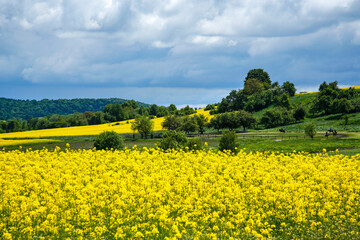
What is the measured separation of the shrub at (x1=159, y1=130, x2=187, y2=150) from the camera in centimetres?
3431

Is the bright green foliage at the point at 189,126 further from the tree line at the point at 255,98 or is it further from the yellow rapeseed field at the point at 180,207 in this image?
the yellow rapeseed field at the point at 180,207

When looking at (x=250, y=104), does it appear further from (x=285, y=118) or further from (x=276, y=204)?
(x=276, y=204)

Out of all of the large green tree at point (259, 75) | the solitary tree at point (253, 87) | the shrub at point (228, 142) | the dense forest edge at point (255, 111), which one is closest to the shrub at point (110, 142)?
the shrub at point (228, 142)

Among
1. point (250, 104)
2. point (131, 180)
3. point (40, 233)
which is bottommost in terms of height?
point (40, 233)

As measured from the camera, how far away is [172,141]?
113 ft

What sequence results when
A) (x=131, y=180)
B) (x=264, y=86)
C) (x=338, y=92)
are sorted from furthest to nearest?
(x=264, y=86), (x=338, y=92), (x=131, y=180)

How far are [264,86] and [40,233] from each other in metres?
164

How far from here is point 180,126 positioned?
87500 mm

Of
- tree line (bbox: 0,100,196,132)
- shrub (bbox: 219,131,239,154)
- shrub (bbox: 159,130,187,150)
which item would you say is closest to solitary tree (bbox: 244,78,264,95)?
tree line (bbox: 0,100,196,132)

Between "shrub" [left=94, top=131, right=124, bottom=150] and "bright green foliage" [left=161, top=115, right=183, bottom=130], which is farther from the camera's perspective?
"bright green foliage" [left=161, top=115, right=183, bottom=130]

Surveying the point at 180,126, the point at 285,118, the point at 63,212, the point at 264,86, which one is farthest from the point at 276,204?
the point at 264,86

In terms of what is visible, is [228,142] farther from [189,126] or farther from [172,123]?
[172,123]

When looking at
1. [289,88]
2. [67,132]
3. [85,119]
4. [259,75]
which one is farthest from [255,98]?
[67,132]

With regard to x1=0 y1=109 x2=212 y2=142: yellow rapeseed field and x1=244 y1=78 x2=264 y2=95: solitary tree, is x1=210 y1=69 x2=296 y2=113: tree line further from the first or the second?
x1=0 y1=109 x2=212 y2=142: yellow rapeseed field
